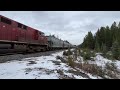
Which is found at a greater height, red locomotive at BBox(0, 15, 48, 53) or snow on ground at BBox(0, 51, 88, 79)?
red locomotive at BBox(0, 15, 48, 53)

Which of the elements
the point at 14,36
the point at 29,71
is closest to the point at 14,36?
the point at 14,36

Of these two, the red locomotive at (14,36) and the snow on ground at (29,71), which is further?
the red locomotive at (14,36)

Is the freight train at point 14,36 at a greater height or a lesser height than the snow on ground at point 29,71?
greater

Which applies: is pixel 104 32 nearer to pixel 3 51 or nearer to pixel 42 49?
pixel 42 49

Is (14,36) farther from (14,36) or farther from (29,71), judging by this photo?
(29,71)

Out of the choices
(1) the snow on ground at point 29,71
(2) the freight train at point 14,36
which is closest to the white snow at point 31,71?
(1) the snow on ground at point 29,71

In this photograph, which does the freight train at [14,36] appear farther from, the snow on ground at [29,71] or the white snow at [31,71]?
the snow on ground at [29,71]

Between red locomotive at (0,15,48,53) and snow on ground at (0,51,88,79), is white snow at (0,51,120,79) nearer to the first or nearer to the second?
snow on ground at (0,51,88,79)

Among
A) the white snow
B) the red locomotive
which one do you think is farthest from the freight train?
the white snow
